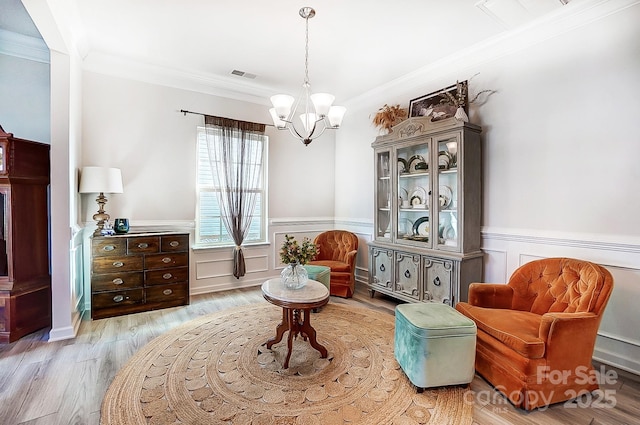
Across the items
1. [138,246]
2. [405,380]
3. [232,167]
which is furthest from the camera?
[232,167]

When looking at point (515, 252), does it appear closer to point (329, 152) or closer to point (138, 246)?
point (329, 152)

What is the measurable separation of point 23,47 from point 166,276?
2.79m

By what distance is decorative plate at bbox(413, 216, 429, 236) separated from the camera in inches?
144

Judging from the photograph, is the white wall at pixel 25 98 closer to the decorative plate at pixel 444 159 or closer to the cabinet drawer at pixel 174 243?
the cabinet drawer at pixel 174 243

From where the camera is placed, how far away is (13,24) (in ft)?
9.70

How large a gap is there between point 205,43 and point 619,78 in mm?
3754

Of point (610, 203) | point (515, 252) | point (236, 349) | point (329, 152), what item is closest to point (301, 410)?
point (236, 349)

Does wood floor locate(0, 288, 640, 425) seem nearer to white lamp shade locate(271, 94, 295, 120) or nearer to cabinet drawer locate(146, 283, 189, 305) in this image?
cabinet drawer locate(146, 283, 189, 305)

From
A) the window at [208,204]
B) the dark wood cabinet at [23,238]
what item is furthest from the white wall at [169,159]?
the dark wood cabinet at [23,238]

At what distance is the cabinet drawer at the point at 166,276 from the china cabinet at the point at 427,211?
241 cm

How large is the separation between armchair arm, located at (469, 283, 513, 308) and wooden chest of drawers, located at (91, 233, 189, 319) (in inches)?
125

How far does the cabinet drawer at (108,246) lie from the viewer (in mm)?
3337

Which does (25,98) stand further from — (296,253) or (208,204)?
(296,253)

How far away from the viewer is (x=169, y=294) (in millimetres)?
3752
